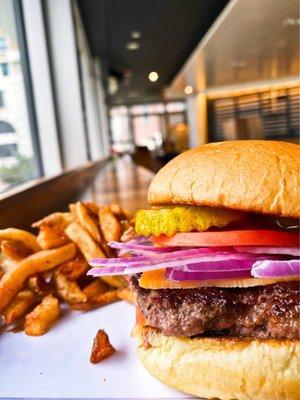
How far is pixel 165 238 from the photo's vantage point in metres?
0.96

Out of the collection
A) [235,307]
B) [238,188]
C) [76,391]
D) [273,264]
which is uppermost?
[238,188]

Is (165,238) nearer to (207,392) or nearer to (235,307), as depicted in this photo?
(235,307)

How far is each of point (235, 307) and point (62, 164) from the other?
4.57m

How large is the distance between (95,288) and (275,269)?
2.66 feet

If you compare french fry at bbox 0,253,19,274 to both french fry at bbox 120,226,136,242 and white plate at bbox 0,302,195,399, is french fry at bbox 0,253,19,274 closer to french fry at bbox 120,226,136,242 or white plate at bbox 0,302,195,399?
white plate at bbox 0,302,195,399

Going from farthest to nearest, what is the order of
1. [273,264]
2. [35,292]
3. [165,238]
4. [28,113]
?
[28,113]
[35,292]
[165,238]
[273,264]

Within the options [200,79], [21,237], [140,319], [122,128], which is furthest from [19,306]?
[200,79]

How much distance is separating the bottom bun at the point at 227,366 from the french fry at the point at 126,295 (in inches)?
15.3

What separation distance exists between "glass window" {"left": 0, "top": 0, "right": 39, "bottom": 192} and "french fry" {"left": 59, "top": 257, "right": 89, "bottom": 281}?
1.09 meters

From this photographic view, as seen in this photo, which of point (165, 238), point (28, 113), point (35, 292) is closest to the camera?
point (165, 238)

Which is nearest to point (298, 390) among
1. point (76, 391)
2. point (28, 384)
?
point (76, 391)

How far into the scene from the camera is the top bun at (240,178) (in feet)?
2.87

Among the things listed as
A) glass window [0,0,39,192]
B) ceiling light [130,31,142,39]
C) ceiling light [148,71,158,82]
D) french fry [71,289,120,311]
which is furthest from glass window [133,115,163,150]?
ceiling light [130,31,142,39]

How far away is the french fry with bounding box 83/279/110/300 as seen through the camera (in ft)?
4.80
